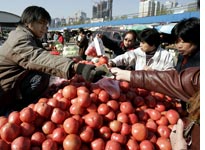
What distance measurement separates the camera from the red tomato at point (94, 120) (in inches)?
84.4

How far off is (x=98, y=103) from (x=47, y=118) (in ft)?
1.73

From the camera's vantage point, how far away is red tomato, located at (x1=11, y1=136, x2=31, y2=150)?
73.8 inches

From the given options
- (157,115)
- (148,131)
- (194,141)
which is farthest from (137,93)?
(194,141)

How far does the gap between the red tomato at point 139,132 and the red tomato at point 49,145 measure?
68 cm

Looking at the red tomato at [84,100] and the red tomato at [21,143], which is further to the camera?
the red tomato at [84,100]

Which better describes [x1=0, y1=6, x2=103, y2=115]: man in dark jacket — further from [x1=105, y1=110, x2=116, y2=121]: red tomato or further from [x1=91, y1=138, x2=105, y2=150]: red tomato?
[x1=91, y1=138, x2=105, y2=150]: red tomato

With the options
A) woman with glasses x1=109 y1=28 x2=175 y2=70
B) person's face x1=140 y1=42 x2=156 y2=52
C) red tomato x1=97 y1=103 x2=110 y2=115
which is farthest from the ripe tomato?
person's face x1=140 y1=42 x2=156 y2=52

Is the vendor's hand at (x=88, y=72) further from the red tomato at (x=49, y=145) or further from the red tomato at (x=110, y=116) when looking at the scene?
the red tomato at (x=49, y=145)

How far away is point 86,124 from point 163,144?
68cm

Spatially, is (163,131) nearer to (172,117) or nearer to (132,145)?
(172,117)

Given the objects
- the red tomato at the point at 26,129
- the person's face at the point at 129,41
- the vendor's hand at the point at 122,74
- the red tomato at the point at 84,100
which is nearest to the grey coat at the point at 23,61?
the red tomato at the point at 84,100

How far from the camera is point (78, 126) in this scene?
2.11 meters

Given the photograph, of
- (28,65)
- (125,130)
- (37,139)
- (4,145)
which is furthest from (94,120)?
(28,65)
